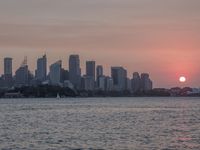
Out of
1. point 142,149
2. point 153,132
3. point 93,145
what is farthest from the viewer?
point 153,132

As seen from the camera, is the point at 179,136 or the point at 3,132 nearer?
the point at 179,136

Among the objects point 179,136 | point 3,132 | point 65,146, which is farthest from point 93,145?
point 3,132

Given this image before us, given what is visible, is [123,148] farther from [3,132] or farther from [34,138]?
[3,132]

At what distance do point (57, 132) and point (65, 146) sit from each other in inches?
579

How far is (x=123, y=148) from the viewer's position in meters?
47.0

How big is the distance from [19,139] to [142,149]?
46.1 ft

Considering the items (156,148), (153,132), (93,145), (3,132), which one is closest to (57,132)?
(3,132)

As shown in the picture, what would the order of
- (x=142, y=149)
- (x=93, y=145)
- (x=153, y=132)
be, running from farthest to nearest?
(x=153, y=132), (x=93, y=145), (x=142, y=149)

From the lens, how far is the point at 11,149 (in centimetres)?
4728

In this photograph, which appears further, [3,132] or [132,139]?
[3,132]

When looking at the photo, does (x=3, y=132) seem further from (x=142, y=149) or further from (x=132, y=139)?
(x=142, y=149)

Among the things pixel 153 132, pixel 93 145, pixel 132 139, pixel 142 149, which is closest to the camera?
pixel 142 149

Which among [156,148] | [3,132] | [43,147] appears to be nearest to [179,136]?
[156,148]

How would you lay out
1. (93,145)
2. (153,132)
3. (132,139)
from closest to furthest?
(93,145) < (132,139) < (153,132)
